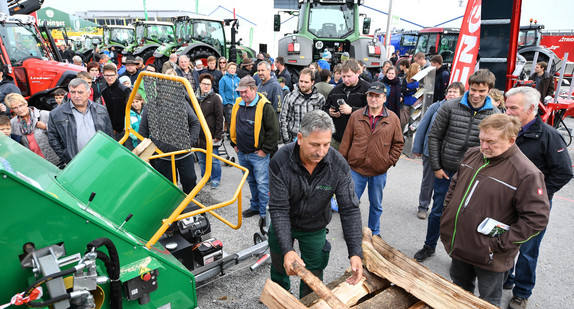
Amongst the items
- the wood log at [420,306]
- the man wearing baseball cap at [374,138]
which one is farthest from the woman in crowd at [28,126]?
the wood log at [420,306]

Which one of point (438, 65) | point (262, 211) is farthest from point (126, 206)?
point (438, 65)

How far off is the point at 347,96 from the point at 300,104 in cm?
59

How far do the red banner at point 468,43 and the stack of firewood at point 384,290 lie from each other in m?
3.58

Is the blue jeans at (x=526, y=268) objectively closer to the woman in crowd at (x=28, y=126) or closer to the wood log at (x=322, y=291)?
the wood log at (x=322, y=291)

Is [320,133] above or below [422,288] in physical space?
above

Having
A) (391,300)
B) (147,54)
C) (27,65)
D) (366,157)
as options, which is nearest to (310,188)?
(391,300)

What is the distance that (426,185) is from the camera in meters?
4.49

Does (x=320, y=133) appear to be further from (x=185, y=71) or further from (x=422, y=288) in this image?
(x=185, y=71)

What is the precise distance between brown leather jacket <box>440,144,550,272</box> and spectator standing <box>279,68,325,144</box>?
228cm

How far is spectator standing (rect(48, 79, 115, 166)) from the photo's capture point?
12.1ft

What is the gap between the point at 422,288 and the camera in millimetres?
1914

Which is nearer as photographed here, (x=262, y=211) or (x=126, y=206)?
(x=126, y=206)

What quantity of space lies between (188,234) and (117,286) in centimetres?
116

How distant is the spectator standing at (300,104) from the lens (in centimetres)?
434
